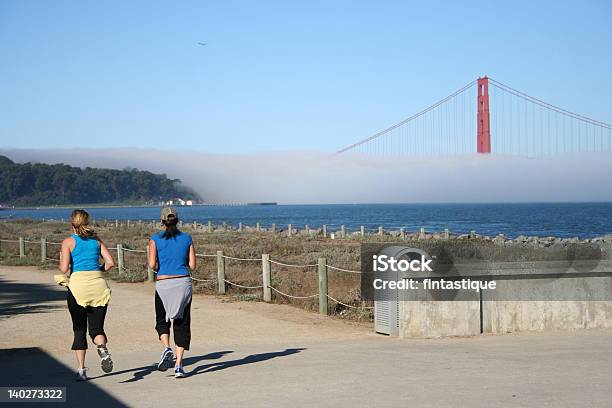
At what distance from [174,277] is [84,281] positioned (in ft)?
2.86

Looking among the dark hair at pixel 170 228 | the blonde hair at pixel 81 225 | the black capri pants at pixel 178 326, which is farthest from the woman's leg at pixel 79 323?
the dark hair at pixel 170 228

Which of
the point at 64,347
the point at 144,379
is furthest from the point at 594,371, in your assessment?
the point at 64,347

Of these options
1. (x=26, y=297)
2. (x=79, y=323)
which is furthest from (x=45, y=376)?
(x=26, y=297)

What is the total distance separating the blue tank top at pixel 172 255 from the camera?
8.12 m

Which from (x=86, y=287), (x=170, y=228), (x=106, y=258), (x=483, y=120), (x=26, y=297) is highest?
(x=483, y=120)

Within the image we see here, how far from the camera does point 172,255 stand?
26.7 feet

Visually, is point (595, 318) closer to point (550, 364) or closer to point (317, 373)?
point (550, 364)

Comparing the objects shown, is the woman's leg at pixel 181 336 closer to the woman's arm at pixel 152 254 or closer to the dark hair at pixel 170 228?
the woman's arm at pixel 152 254

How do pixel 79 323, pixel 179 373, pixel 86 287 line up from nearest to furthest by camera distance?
pixel 86 287 < pixel 79 323 < pixel 179 373

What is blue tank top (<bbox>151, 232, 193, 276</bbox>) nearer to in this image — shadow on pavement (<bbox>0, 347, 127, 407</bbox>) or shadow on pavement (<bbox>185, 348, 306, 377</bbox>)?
shadow on pavement (<bbox>185, 348, 306, 377</bbox>)

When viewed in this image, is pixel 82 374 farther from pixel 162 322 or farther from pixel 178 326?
pixel 178 326

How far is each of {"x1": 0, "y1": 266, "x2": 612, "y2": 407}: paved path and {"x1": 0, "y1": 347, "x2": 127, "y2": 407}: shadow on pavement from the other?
0.01m

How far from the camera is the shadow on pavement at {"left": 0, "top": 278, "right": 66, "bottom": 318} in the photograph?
621 inches

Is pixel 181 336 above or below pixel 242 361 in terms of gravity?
above
